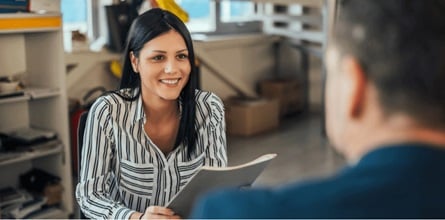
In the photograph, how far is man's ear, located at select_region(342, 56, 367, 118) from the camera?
727 millimetres

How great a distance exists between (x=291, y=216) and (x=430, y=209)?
16 centimetres

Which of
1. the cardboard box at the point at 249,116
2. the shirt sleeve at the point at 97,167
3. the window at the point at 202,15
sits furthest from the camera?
the window at the point at 202,15

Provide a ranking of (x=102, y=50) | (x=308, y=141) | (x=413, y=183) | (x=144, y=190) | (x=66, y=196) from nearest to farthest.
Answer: (x=413, y=183) < (x=144, y=190) < (x=66, y=196) < (x=102, y=50) < (x=308, y=141)

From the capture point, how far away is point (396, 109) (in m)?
0.70

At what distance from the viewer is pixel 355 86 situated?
732 mm

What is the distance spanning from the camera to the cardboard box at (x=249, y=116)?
565cm

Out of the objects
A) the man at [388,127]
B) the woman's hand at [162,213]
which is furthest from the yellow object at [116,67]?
the man at [388,127]

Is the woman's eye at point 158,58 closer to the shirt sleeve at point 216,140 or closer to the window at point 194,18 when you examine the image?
the shirt sleeve at point 216,140

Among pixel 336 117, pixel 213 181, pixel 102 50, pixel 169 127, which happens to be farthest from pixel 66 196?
pixel 336 117

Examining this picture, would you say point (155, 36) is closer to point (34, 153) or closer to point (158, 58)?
point (158, 58)

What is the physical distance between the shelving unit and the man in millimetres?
2973

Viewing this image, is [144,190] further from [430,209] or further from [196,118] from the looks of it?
[430,209]

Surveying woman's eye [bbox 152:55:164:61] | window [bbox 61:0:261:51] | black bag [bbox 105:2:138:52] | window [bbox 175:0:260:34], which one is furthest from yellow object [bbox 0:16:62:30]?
window [bbox 175:0:260:34]

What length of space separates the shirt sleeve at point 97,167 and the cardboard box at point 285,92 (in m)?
4.48
